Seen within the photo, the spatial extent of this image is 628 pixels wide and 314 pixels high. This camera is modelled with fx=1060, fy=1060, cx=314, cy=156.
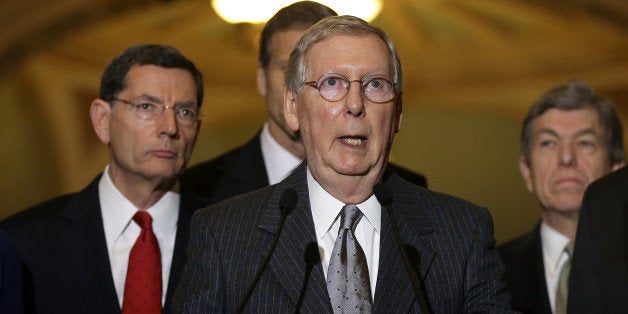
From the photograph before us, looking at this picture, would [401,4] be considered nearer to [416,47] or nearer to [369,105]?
[416,47]

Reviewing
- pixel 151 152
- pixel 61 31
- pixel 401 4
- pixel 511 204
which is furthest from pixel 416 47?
pixel 151 152

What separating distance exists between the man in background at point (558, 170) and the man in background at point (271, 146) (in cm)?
42

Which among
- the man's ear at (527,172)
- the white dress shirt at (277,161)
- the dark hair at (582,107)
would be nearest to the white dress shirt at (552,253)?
the man's ear at (527,172)

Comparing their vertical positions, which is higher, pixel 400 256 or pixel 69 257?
pixel 400 256

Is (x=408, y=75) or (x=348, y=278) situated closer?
(x=348, y=278)

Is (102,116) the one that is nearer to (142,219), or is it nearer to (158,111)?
(158,111)

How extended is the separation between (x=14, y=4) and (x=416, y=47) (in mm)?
2881

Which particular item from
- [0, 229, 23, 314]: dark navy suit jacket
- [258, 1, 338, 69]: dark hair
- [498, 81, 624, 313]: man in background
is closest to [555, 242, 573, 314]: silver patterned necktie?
[498, 81, 624, 313]: man in background

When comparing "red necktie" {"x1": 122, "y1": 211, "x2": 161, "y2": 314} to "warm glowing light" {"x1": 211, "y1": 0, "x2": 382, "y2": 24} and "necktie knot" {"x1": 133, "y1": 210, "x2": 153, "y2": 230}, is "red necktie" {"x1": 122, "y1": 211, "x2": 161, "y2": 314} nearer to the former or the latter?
"necktie knot" {"x1": 133, "y1": 210, "x2": 153, "y2": 230}

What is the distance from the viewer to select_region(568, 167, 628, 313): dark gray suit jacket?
237 centimetres

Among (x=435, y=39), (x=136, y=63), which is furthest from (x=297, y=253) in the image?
(x=435, y=39)

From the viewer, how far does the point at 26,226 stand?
10.5ft

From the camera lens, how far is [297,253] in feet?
7.49

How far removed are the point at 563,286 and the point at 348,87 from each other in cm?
152
